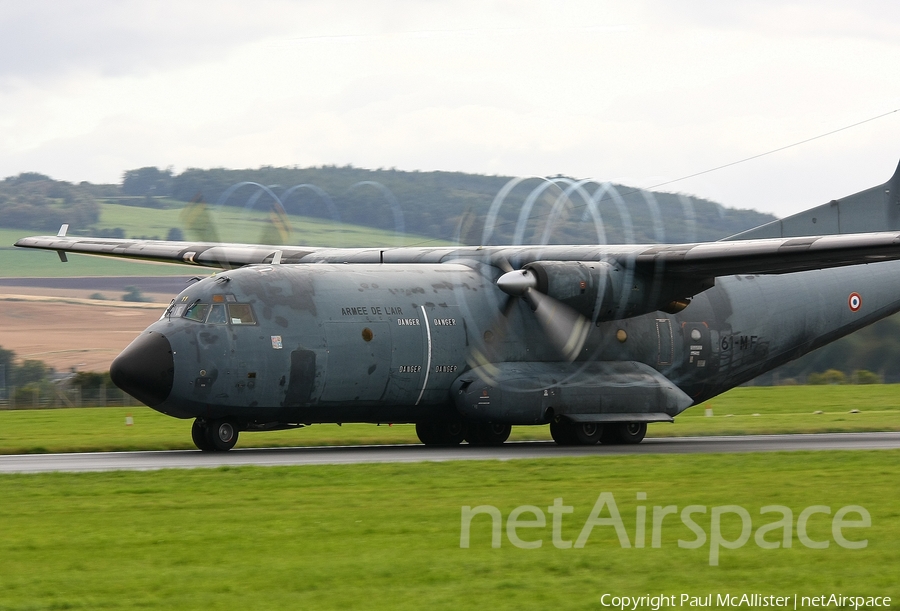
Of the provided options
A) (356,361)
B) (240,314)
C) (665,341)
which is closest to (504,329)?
(356,361)

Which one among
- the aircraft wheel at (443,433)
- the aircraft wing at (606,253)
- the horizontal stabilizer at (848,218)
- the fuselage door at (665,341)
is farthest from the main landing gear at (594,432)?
the horizontal stabilizer at (848,218)

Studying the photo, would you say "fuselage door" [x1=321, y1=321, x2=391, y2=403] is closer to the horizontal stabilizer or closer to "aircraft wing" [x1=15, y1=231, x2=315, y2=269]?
"aircraft wing" [x1=15, y1=231, x2=315, y2=269]

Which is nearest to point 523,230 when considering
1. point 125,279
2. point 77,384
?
point 77,384

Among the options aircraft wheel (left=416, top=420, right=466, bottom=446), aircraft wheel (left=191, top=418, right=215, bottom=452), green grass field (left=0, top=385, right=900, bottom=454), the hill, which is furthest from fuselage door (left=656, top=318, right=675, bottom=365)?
aircraft wheel (left=191, top=418, right=215, bottom=452)

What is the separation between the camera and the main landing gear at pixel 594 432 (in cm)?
2517

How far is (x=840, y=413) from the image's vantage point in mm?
37000

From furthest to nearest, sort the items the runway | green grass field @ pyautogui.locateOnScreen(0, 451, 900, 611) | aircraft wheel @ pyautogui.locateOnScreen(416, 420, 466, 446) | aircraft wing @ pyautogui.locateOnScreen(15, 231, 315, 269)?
aircraft wing @ pyautogui.locateOnScreen(15, 231, 315, 269) → aircraft wheel @ pyautogui.locateOnScreen(416, 420, 466, 446) → the runway → green grass field @ pyautogui.locateOnScreen(0, 451, 900, 611)

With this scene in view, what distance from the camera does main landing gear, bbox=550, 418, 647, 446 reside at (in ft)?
82.6

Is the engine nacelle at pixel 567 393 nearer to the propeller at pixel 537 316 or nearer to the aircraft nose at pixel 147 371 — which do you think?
the propeller at pixel 537 316

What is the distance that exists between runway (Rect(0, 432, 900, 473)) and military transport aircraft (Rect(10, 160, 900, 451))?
2.30ft

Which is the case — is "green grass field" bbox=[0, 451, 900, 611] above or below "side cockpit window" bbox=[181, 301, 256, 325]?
below

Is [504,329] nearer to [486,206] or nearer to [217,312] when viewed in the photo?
[486,206]

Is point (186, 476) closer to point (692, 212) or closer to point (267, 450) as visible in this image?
point (267, 450)

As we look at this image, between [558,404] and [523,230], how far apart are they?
3729 millimetres
